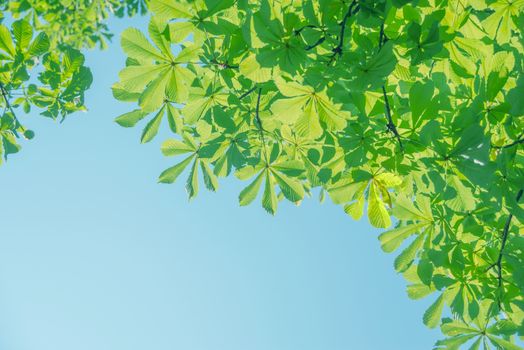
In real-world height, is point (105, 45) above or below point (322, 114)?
above

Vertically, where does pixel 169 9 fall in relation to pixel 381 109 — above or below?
above

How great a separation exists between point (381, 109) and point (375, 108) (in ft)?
0.07

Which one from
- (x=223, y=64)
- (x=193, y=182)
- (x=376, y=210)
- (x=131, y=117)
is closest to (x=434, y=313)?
(x=376, y=210)

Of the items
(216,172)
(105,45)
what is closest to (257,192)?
(216,172)

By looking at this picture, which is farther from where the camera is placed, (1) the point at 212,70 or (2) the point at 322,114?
(1) the point at 212,70

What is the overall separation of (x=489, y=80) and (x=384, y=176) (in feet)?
1.74

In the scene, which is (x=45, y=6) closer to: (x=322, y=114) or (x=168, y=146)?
(x=168, y=146)

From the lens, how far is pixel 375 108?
148cm

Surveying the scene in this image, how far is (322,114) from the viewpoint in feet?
4.97

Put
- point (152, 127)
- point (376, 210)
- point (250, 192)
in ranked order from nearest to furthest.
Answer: point (376, 210) < point (152, 127) < point (250, 192)

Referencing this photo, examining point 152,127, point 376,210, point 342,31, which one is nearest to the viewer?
point 342,31

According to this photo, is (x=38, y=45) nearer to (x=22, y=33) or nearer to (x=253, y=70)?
(x=22, y=33)

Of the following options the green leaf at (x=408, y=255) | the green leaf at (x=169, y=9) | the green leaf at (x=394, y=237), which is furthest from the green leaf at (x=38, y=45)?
the green leaf at (x=408, y=255)

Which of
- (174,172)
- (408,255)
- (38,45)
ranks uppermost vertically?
(38,45)
